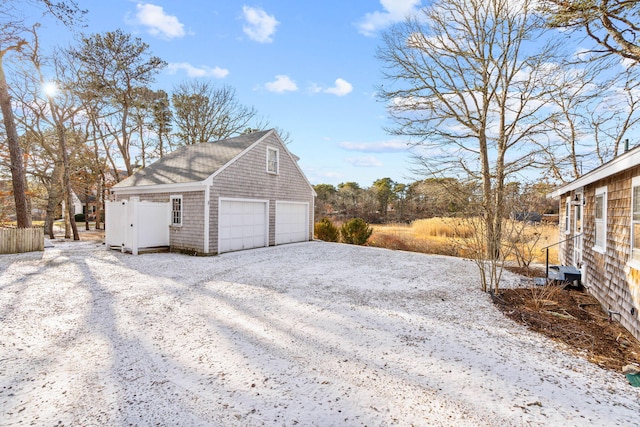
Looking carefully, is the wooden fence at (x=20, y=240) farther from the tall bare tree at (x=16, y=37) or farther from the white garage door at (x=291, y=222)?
the white garage door at (x=291, y=222)

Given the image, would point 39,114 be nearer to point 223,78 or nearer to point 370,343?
point 223,78

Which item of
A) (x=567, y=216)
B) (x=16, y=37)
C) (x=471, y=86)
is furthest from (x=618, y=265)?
(x=16, y=37)

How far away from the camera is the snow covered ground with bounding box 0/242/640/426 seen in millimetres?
2539

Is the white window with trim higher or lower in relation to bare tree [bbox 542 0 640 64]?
lower

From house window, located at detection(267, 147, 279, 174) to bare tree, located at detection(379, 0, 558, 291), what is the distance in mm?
5159

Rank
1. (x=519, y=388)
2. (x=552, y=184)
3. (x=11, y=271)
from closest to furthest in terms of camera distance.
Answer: (x=519, y=388) < (x=11, y=271) < (x=552, y=184)

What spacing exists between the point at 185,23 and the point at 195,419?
462 inches

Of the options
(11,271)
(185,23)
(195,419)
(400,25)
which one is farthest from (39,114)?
(195,419)

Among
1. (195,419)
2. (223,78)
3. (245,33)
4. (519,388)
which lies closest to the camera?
(195,419)

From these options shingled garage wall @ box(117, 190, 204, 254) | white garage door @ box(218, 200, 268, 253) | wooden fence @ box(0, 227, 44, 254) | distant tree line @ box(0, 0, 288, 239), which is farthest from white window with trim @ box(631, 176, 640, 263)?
distant tree line @ box(0, 0, 288, 239)

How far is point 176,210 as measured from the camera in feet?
36.7

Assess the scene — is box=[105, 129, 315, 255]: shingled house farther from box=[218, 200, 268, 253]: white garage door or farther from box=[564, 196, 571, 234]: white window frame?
box=[564, 196, 571, 234]: white window frame

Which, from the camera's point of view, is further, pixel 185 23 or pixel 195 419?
pixel 185 23

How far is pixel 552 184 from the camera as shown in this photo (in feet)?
49.6
